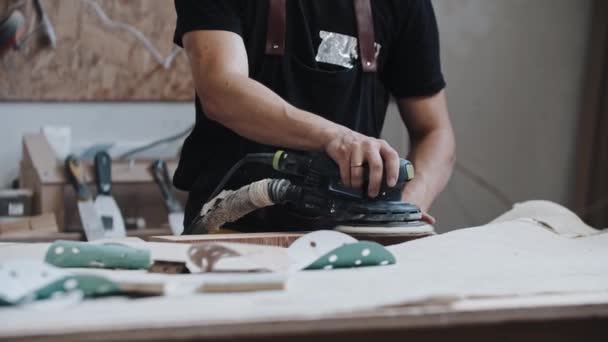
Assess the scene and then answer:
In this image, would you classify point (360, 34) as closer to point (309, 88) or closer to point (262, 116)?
point (309, 88)

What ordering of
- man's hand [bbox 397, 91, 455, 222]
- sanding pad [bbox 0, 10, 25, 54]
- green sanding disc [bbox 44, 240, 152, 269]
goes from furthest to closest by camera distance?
sanding pad [bbox 0, 10, 25, 54] → man's hand [bbox 397, 91, 455, 222] → green sanding disc [bbox 44, 240, 152, 269]

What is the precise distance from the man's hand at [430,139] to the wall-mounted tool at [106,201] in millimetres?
1106

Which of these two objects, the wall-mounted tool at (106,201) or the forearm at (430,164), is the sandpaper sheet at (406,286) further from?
the wall-mounted tool at (106,201)

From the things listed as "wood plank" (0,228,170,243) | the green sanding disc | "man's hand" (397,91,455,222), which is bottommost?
"wood plank" (0,228,170,243)

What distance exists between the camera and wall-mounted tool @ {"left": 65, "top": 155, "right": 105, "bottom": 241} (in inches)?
100

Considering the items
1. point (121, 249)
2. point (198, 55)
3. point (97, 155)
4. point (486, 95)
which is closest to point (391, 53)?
point (198, 55)

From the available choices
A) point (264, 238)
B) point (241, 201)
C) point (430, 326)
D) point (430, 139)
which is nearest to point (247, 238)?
point (264, 238)

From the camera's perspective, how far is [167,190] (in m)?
2.77

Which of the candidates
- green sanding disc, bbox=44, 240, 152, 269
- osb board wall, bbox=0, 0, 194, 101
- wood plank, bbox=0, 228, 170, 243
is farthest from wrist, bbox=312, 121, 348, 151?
osb board wall, bbox=0, 0, 194, 101

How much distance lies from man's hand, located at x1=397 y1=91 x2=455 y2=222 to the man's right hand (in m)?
0.52

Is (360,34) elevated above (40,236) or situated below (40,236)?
above

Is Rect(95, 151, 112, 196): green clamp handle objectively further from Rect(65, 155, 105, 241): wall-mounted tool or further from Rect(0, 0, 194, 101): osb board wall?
Rect(0, 0, 194, 101): osb board wall

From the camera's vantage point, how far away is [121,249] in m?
0.86

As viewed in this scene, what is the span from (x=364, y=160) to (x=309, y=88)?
469 mm
